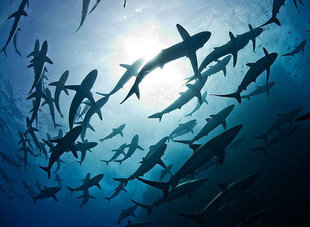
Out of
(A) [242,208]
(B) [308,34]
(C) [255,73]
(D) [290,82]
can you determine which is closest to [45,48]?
(C) [255,73]

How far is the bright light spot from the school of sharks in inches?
12.1

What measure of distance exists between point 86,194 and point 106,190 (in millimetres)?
59655

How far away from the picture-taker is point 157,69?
18.6 metres

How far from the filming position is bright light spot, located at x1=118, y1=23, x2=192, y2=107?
16652 millimetres

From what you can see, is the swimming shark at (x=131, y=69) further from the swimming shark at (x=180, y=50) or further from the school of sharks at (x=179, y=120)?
the swimming shark at (x=180, y=50)

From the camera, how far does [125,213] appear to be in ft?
41.5

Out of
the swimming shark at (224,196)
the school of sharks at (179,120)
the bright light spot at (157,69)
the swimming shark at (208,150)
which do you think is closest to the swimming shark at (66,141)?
the school of sharks at (179,120)

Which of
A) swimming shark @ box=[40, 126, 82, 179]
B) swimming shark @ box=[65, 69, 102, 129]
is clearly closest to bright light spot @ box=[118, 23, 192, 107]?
swimming shark @ box=[65, 69, 102, 129]

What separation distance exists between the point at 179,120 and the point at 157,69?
8005 millimetres

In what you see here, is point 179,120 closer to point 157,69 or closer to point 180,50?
point 157,69

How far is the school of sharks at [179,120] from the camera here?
5715 millimetres

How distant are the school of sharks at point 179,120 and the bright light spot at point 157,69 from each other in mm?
309

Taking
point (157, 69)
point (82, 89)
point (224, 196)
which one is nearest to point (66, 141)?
point (82, 89)

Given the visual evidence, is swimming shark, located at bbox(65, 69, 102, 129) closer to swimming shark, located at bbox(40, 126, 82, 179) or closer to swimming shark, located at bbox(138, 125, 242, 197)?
swimming shark, located at bbox(40, 126, 82, 179)
